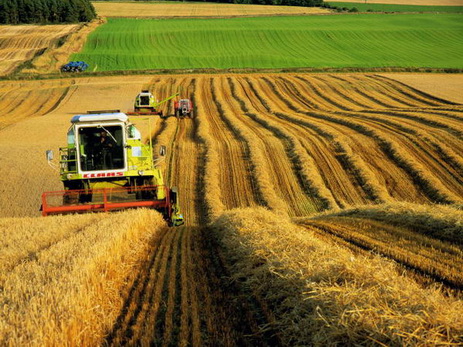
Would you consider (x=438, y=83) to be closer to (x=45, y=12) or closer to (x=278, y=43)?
(x=278, y=43)

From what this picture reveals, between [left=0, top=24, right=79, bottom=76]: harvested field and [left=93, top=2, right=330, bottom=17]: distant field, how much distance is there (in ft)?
60.2

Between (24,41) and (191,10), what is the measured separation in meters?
38.3

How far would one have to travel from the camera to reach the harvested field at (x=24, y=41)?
200 ft

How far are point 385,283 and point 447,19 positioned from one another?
96692 millimetres

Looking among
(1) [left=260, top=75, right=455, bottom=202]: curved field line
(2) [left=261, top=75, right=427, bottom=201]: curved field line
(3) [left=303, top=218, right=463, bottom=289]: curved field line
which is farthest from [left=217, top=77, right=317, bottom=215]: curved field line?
(3) [left=303, top=218, right=463, bottom=289]: curved field line

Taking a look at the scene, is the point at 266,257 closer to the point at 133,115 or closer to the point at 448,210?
the point at 448,210

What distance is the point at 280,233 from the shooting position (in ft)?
27.1

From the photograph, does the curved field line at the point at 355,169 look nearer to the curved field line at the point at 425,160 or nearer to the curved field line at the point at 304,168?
the curved field line at the point at 304,168

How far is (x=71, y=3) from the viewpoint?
9331cm

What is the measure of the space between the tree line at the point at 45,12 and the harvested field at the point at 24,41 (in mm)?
7221

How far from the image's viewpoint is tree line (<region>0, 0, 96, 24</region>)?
301 feet

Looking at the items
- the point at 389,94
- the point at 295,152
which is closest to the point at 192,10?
the point at 389,94

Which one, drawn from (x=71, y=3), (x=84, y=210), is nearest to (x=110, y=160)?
(x=84, y=210)

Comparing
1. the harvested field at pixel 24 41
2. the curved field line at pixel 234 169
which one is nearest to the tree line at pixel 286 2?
the harvested field at pixel 24 41
